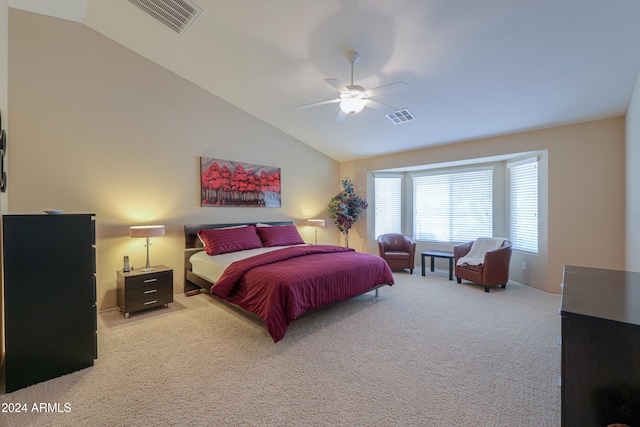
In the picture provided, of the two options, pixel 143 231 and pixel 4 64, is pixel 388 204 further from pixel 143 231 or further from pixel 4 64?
pixel 4 64

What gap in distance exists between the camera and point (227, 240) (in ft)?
14.6

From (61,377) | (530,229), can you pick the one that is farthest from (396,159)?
(61,377)

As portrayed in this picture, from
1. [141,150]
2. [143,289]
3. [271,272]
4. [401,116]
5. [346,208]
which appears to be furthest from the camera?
[346,208]

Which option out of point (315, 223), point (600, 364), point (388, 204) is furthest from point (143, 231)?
point (388, 204)

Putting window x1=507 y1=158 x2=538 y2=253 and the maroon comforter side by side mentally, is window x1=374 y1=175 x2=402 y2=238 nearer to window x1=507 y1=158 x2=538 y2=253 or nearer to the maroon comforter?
window x1=507 y1=158 x2=538 y2=253

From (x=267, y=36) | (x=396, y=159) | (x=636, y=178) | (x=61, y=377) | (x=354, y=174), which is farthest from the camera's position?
(x=354, y=174)

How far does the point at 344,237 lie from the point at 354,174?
1.69m

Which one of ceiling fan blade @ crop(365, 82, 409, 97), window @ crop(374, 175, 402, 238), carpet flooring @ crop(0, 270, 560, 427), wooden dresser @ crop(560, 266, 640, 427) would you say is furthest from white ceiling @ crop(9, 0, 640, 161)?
carpet flooring @ crop(0, 270, 560, 427)

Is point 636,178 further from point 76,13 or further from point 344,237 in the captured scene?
point 76,13

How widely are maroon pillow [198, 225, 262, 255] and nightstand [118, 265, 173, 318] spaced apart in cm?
71

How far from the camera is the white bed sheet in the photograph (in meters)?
3.74

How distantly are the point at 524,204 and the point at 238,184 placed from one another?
5366 mm

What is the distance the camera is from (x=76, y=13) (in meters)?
3.43

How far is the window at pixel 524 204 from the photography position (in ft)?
15.9
